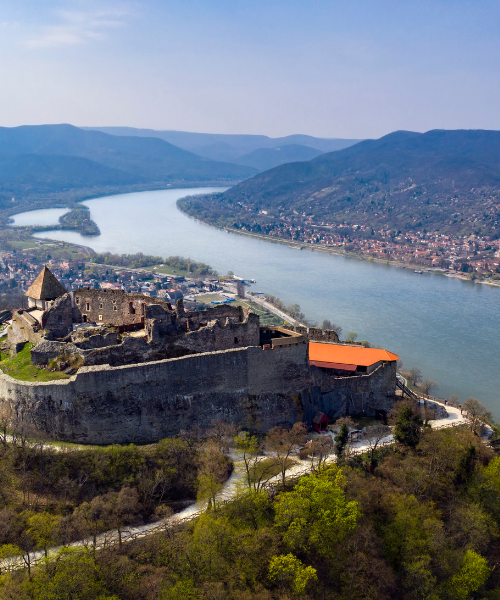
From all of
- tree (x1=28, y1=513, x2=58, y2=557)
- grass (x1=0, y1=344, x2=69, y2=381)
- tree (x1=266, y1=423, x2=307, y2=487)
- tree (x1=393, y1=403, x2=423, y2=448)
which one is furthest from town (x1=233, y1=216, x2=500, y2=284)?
tree (x1=28, y1=513, x2=58, y2=557)

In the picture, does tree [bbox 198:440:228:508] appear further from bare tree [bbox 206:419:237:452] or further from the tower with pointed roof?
the tower with pointed roof

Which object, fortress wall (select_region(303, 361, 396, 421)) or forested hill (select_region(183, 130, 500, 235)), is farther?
forested hill (select_region(183, 130, 500, 235))

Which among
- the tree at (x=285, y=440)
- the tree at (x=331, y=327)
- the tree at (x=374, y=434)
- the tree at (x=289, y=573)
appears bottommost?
the tree at (x=331, y=327)

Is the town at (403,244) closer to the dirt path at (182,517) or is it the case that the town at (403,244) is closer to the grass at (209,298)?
the grass at (209,298)

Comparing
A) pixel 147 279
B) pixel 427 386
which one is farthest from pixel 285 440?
pixel 147 279

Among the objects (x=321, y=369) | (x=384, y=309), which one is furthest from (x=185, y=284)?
(x=321, y=369)

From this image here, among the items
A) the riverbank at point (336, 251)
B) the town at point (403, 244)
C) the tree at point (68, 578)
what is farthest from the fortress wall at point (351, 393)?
the town at point (403, 244)
